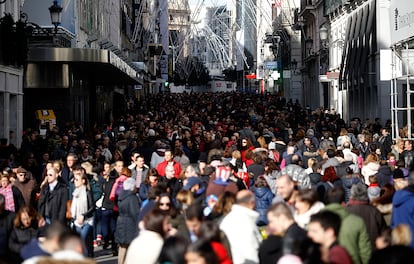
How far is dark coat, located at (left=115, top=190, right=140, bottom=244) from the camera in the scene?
13125 mm

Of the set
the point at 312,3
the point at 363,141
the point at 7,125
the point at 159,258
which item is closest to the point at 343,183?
the point at 159,258

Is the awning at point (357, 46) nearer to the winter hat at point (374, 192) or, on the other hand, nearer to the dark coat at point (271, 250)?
the winter hat at point (374, 192)

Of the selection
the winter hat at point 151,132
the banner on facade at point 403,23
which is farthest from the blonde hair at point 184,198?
the winter hat at point 151,132

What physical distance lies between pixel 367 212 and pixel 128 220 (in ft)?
12.7

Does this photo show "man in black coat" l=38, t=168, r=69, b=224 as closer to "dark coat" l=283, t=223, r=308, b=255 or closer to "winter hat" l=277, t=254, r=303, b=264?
"dark coat" l=283, t=223, r=308, b=255

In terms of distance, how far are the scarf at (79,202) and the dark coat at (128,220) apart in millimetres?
630

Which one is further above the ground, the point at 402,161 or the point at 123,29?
the point at 123,29

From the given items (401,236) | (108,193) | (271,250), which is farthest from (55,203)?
(401,236)

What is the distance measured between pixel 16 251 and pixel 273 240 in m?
3.16

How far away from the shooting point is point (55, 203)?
13383 millimetres

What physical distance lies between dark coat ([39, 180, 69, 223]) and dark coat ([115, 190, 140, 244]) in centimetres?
76

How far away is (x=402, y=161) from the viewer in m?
16.2

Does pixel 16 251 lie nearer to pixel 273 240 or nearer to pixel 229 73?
pixel 273 240

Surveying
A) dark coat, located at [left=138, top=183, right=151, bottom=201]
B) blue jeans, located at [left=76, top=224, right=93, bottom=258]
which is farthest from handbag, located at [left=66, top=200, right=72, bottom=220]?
dark coat, located at [left=138, top=183, right=151, bottom=201]
